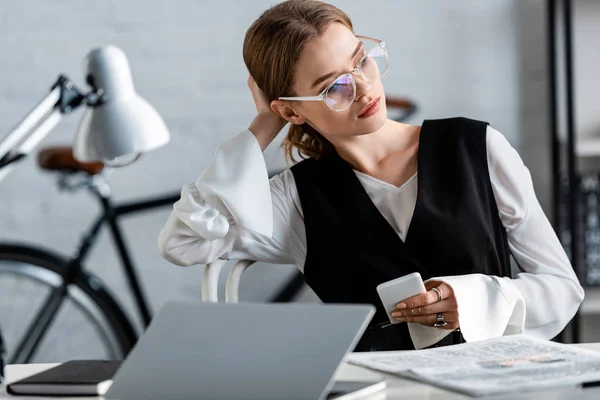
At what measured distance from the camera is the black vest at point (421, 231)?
1.40 metres

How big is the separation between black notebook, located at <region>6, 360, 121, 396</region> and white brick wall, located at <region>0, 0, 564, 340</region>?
1.81m

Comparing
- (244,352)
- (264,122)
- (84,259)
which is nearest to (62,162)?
(84,259)

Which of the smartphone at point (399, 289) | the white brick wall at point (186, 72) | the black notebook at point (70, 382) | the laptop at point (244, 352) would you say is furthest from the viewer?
the white brick wall at point (186, 72)

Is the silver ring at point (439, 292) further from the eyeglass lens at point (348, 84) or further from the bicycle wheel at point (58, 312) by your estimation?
the bicycle wheel at point (58, 312)

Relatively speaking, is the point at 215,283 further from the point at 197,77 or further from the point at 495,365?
the point at 197,77

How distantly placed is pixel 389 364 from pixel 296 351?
22cm

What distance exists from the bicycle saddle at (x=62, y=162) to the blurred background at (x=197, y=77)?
26 centimetres

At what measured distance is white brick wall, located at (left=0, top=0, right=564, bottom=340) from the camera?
108 inches

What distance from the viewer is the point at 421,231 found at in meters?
1.40

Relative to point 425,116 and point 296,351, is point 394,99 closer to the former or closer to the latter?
point 425,116

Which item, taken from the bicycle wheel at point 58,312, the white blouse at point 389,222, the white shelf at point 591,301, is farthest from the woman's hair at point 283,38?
the white shelf at point 591,301

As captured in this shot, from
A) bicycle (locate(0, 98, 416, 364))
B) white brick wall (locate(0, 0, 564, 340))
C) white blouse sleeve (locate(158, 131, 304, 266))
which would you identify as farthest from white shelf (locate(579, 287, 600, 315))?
white blouse sleeve (locate(158, 131, 304, 266))

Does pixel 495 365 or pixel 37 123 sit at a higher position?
pixel 37 123

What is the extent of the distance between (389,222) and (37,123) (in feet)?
2.25
